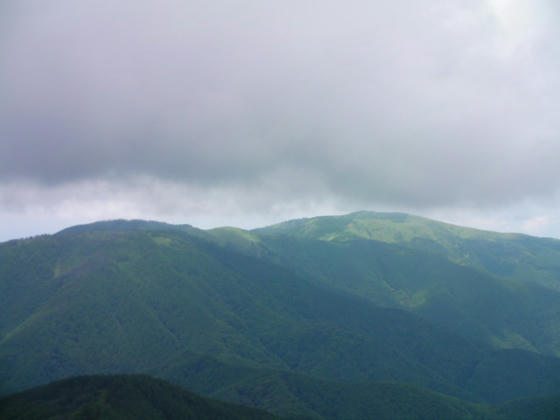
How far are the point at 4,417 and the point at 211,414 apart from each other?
6649 cm

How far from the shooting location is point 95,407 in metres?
147

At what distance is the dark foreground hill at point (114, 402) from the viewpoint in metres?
146

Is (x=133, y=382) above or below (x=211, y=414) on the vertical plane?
above

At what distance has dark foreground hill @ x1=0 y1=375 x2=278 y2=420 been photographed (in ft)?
478

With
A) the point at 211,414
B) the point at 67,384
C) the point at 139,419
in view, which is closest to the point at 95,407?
the point at 139,419

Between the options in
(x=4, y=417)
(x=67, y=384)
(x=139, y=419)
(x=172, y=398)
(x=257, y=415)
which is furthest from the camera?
(x=257, y=415)

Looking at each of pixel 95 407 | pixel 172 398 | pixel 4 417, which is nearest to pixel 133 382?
pixel 172 398

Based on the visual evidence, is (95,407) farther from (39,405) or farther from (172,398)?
(172,398)

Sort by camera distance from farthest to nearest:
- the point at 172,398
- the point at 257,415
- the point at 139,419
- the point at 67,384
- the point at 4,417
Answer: the point at 257,415 → the point at 172,398 → the point at 67,384 → the point at 139,419 → the point at 4,417

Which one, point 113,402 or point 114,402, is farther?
point 114,402

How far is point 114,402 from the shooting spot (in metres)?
157

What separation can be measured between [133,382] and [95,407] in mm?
28707

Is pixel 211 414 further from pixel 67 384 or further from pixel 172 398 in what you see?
pixel 67 384

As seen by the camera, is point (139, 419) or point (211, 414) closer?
point (139, 419)
